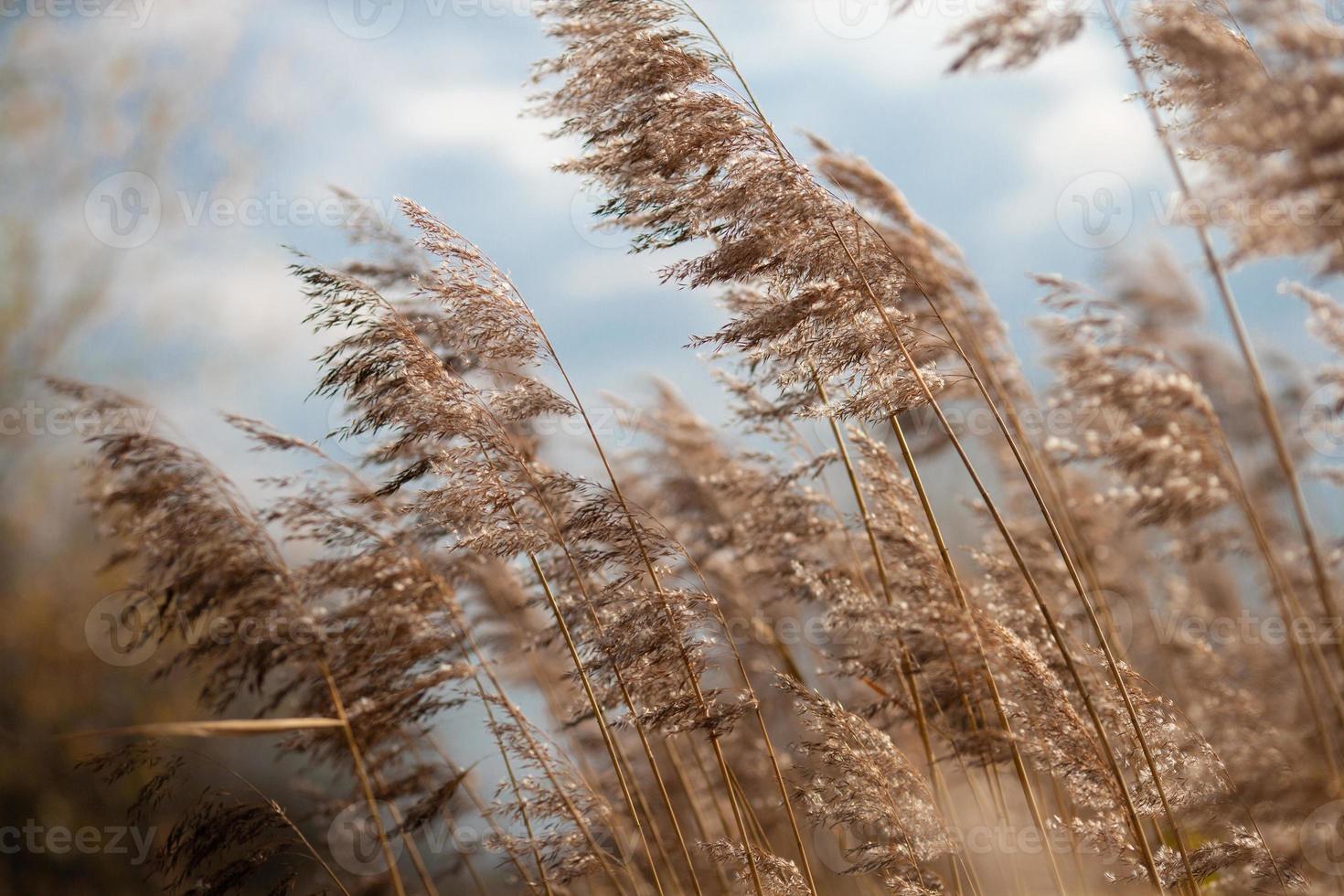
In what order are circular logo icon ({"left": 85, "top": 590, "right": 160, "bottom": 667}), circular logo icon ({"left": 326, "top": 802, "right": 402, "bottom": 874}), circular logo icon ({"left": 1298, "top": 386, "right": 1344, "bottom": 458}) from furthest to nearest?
circular logo icon ({"left": 85, "top": 590, "right": 160, "bottom": 667}), circular logo icon ({"left": 326, "top": 802, "right": 402, "bottom": 874}), circular logo icon ({"left": 1298, "top": 386, "right": 1344, "bottom": 458})

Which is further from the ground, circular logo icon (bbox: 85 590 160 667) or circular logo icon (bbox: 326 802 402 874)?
circular logo icon (bbox: 85 590 160 667)

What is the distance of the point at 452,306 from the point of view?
2648mm

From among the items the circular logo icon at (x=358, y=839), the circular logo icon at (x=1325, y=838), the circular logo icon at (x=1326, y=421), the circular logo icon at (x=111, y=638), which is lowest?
the circular logo icon at (x=1325, y=838)

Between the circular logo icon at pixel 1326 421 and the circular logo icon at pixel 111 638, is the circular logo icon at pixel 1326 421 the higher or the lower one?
the lower one

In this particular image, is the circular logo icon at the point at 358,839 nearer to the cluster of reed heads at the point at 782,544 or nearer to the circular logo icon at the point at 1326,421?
the cluster of reed heads at the point at 782,544

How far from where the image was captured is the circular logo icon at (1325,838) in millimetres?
2318

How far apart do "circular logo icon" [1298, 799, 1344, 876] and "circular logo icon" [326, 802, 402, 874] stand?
11.2 feet

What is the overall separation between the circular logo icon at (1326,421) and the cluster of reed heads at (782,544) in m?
0.04

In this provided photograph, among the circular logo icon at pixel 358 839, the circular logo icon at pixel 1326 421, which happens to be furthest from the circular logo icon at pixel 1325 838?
the circular logo icon at pixel 358 839

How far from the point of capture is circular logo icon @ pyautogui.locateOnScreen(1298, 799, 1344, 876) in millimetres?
2318

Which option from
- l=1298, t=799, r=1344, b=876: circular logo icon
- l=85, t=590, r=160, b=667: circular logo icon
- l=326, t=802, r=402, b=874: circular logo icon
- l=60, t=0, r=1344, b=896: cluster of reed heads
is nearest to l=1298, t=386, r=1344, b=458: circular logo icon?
l=60, t=0, r=1344, b=896: cluster of reed heads

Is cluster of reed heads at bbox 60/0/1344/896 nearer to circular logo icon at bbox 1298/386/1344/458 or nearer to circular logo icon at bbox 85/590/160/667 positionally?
circular logo icon at bbox 1298/386/1344/458

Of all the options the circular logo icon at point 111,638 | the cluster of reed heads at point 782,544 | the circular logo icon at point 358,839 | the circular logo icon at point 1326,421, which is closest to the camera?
the cluster of reed heads at point 782,544

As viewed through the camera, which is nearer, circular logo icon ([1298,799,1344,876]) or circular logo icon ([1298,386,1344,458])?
circular logo icon ([1298,799,1344,876])
